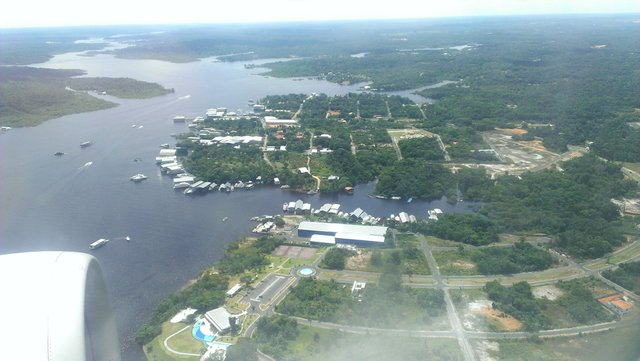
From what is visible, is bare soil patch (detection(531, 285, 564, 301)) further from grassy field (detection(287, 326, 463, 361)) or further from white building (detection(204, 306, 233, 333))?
white building (detection(204, 306, 233, 333))

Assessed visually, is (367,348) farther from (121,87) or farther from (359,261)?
(121,87)

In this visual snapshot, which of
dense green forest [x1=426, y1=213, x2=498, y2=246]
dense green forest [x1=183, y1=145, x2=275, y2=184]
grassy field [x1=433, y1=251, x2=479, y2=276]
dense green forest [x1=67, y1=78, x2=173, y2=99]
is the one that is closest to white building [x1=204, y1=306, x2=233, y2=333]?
grassy field [x1=433, y1=251, x2=479, y2=276]

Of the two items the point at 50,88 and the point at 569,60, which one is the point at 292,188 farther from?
the point at 569,60

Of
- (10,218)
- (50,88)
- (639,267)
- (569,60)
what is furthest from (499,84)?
(50,88)

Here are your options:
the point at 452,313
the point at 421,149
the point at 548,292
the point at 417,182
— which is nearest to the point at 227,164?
the point at 417,182

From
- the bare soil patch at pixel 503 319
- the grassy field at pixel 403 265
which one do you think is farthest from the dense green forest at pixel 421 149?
the bare soil patch at pixel 503 319

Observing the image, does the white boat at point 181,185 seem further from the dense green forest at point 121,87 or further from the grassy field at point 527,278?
the dense green forest at point 121,87

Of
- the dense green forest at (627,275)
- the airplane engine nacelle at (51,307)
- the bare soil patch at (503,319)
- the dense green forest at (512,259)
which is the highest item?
the airplane engine nacelle at (51,307)
